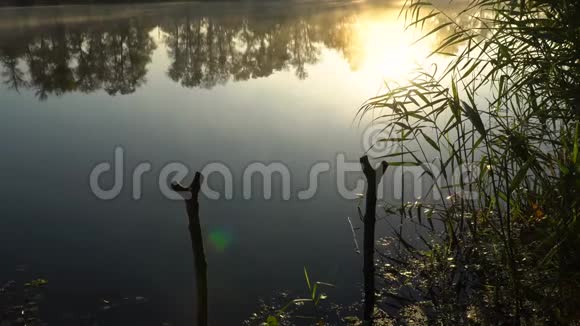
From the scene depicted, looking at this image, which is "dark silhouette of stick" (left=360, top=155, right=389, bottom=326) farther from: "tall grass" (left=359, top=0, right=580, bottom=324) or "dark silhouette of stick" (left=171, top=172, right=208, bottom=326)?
"dark silhouette of stick" (left=171, top=172, right=208, bottom=326)

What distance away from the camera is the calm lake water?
478cm

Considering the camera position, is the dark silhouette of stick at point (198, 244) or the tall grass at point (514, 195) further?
the dark silhouette of stick at point (198, 244)

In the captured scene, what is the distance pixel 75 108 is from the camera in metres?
11.4

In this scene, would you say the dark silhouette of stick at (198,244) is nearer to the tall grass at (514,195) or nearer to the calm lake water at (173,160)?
the calm lake water at (173,160)

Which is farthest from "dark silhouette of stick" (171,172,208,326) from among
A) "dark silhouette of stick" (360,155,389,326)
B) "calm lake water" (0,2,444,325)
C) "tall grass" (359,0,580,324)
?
"tall grass" (359,0,580,324)

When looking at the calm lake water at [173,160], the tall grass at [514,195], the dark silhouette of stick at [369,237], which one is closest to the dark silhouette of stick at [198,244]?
the calm lake water at [173,160]

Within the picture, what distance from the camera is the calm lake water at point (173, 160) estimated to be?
478 cm

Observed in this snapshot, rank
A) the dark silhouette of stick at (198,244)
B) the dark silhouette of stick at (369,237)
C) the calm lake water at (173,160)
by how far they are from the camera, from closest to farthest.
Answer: the dark silhouette of stick at (198,244), the dark silhouette of stick at (369,237), the calm lake water at (173,160)

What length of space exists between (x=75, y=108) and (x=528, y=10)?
30.6 feet

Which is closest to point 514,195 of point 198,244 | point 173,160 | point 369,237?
point 369,237

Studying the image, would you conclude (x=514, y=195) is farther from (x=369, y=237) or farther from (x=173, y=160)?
(x=173, y=160)

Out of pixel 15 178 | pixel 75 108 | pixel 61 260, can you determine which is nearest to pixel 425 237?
pixel 61 260

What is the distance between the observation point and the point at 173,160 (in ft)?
25.9

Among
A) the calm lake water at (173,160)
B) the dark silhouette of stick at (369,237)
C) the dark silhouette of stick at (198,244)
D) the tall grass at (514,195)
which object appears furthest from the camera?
the calm lake water at (173,160)
